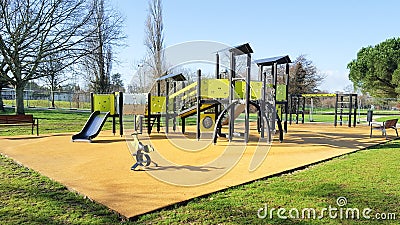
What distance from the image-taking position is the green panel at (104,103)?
1134 cm

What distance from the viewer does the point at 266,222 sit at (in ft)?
10.8

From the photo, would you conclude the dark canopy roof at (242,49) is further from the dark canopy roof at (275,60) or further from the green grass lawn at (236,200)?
the green grass lawn at (236,200)

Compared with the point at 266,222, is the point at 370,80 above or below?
above

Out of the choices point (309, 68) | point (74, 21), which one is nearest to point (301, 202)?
point (74, 21)

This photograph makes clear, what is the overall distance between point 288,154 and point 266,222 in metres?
4.59

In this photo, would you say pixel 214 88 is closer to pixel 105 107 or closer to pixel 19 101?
pixel 105 107

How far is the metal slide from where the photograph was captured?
9.84 metres

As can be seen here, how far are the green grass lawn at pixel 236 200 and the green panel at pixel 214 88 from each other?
5065 mm

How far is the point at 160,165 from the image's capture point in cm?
625

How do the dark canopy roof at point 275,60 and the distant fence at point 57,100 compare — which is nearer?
the dark canopy roof at point 275,60

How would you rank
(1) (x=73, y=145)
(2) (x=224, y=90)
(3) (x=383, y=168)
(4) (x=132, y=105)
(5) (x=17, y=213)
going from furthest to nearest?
(4) (x=132, y=105) < (2) (x=224, y=90) < (1) (x=73, y=145) < (3) (x=383, y=168) < (5) (x=17, y=213)

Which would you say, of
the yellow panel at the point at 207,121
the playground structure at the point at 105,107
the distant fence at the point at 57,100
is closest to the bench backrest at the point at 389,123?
the yellow panel at the point at 207,121

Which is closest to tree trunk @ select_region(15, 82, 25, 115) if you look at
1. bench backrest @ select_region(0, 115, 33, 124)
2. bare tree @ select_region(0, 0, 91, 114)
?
bare tree @ select_region(0, 0, 91, 114)

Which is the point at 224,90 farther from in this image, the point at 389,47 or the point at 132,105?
the point at 389,47
